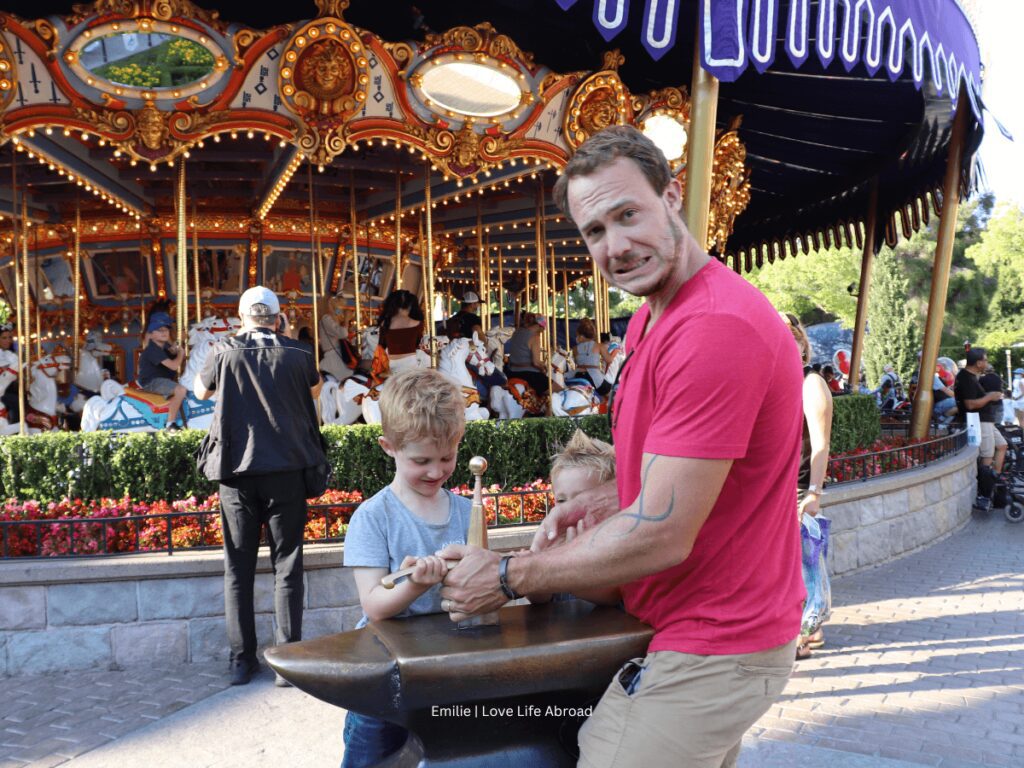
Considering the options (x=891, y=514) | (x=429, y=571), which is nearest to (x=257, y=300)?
(x=429, y=571)

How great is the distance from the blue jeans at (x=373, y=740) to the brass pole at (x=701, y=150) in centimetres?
529

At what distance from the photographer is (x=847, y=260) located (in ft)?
108

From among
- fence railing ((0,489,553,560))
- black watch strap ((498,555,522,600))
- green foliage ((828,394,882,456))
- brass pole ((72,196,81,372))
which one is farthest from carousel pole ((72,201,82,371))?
black watch strap ((498,555,522,600))

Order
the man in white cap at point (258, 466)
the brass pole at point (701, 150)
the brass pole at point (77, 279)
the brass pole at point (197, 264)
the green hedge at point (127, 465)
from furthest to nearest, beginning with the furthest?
the brass pole at point (77, 279), the brass pole at point (197, 264), the brass pole at point (701, 150), the green hedge at point (127, 465), the man in white cap at point (258, 466)

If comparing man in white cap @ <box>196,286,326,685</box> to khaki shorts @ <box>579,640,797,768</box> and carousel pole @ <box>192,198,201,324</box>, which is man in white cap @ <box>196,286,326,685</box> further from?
carousel pole @ <box>192,198,201,324</box>

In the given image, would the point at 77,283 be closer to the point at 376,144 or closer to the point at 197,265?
the point at 197,265

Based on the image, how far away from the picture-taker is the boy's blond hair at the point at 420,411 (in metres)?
1.92

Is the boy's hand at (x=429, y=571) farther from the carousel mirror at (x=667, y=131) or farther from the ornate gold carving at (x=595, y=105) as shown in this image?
the carousel mirror at (x=667, y=131)

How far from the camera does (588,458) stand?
193cm

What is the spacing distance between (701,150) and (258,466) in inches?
167

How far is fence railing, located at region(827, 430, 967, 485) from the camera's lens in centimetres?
753

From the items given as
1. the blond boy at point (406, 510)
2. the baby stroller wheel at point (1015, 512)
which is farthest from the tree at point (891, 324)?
the blond boy at point (406, 510)

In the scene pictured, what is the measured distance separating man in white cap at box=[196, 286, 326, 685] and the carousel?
10.1ft

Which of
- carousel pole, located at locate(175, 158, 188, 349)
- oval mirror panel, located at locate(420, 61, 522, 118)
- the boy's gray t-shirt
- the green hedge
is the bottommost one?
the green hedge
